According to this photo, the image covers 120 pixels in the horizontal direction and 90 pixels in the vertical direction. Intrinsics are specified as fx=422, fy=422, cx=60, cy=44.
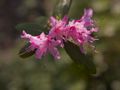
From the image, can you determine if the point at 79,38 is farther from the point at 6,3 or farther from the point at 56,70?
the point at 6,3

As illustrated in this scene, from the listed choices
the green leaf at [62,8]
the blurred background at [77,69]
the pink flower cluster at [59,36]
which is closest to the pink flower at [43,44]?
the pink flower cluster at [59,36]

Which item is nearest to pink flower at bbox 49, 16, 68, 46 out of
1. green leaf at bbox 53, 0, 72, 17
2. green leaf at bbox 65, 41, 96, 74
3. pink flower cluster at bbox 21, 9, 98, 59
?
pink flower cluster at bbox 21, 9, 98, 59


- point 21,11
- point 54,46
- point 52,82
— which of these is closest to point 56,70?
point 52,82

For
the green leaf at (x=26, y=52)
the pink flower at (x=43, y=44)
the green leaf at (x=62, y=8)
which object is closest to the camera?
the pink flower at (x=43, y=44)

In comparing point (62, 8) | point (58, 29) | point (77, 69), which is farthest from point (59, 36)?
point (77, 69)

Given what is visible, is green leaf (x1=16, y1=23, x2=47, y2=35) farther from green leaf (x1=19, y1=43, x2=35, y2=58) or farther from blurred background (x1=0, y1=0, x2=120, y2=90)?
blurred background (x1=0, y1=0, x2=120, y2=90)

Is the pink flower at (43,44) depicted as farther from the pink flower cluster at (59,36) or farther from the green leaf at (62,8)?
the green leaf at (62,8)

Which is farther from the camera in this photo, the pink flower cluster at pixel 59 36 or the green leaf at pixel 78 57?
the green leaf at pixel 78 57
